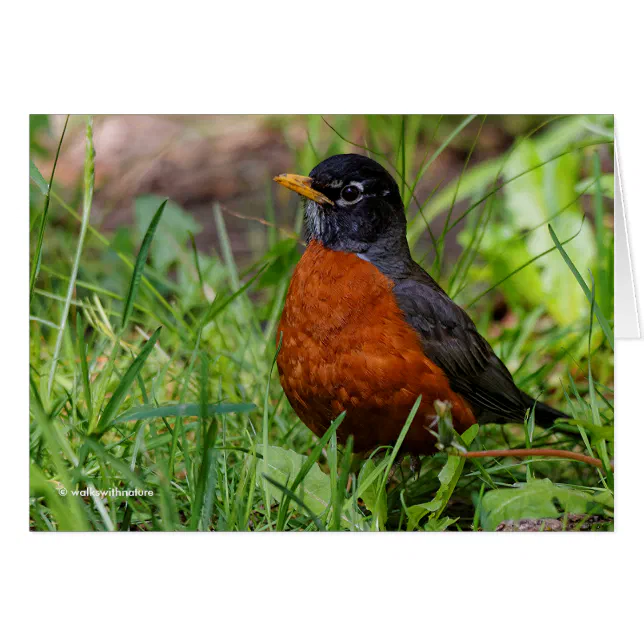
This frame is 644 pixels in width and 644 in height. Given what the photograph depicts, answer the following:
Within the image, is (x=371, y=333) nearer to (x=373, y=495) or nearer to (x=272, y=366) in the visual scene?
(x=272, y=366)

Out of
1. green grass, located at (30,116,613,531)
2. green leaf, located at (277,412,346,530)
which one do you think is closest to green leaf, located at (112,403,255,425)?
green grass, located at (30,116,613,531)

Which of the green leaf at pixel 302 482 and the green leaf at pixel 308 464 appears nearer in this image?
the green leaf at pixel 308 464

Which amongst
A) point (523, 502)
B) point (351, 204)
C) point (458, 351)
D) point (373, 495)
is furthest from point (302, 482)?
point (351, 204)

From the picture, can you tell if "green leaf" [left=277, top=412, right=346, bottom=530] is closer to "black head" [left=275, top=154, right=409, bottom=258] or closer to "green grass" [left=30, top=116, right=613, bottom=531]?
"green grass" [left=30, top=116, right=613, bottom=531]

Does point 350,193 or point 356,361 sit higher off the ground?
point 350,193

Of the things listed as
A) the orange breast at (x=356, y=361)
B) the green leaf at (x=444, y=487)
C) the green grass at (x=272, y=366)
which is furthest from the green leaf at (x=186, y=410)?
the green leaf at (x=444, y=487)

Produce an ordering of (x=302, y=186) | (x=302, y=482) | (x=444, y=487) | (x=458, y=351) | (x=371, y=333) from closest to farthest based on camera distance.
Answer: (x=302, y=482)
(x=444, y=487)
(x=371, y=333)
(x=302, y=186)
(x=458, y=351)

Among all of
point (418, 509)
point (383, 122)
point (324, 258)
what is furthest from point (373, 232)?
point (418, 509)

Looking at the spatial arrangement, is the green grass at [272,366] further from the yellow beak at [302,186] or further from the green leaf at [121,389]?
the yellow beak at [302,186]
